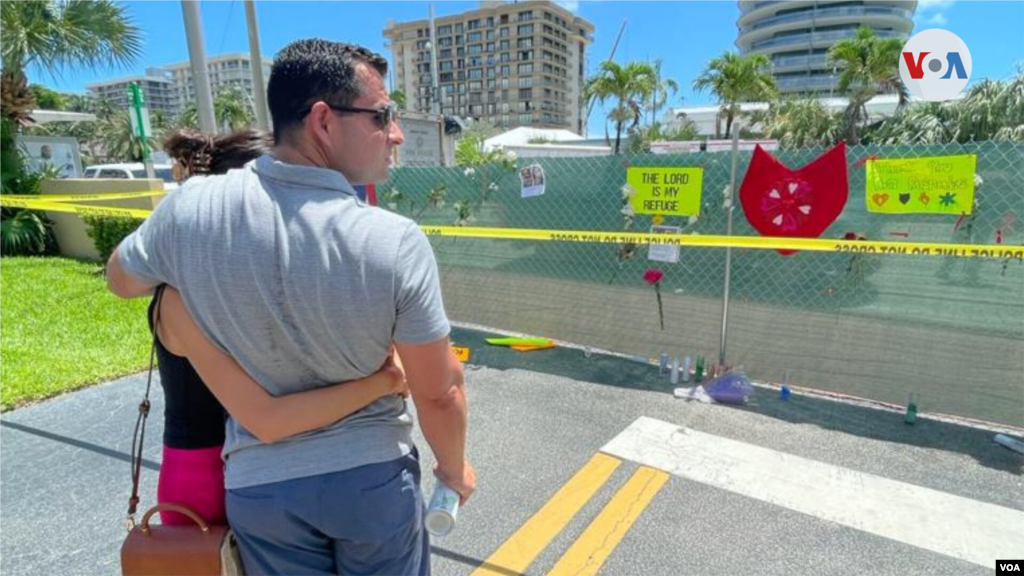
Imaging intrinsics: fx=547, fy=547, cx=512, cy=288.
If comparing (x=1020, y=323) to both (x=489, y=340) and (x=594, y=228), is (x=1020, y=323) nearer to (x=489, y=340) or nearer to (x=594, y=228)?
(x=594, y=228)

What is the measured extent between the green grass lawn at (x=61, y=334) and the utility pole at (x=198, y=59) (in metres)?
2.39

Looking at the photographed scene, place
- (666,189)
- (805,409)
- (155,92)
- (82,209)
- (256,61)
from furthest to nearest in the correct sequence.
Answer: (155,92), (256,61), (82,209), (666,189), (805,409)

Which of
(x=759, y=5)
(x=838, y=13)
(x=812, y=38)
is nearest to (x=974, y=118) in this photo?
(x=812, y=38)

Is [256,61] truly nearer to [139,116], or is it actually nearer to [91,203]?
[139,116]

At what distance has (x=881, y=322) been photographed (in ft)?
13.3

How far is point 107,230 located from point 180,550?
9.65m

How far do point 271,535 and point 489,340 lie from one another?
445 centimetres

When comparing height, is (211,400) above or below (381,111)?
below

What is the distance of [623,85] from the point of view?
82.4ft

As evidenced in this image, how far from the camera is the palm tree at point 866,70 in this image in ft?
75.2

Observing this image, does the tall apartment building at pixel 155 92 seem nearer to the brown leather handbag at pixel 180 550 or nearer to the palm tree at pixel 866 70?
the palm tree at pixel 866 70

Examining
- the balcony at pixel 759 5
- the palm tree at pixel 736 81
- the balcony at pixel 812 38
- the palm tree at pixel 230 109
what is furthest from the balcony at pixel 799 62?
the palm tree at pixel 230 109

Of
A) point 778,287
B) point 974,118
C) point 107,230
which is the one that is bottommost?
point 778,287

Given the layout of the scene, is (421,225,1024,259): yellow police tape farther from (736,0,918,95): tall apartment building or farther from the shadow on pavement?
(736,0,918,95): tall apartment building
